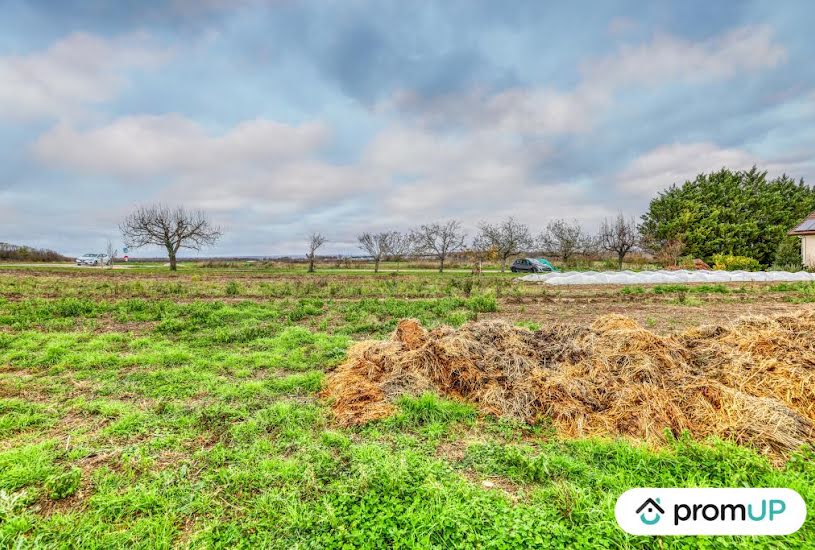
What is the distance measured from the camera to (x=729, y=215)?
34.1 metres

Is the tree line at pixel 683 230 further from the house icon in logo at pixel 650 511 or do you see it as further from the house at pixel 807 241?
the house icon in logo at pixel 650 511

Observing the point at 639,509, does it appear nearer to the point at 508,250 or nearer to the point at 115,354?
the point at 115,354

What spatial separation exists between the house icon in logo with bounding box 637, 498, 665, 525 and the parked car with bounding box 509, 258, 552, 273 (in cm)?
3109

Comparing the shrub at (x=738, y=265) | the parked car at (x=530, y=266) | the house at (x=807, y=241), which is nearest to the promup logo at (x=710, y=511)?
the parked car at (x=530, y=266)

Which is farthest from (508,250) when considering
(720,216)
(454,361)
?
(454,361)

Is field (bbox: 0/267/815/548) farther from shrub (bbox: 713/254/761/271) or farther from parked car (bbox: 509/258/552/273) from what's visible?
shrub (bbox: 713/254/761/271)

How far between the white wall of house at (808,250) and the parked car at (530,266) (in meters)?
18.3

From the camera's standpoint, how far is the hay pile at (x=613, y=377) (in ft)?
11.6

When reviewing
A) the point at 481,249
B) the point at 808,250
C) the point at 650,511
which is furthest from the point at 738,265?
the point at 650,511

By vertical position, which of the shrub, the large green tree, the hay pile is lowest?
the hay pile

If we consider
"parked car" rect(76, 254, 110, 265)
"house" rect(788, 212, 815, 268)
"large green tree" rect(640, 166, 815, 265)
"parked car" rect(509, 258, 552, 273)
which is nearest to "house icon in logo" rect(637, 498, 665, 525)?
"parked car" rect(509, 258, 552, 273)

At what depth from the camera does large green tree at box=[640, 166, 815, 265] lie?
1304 inches

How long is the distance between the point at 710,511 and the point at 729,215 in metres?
44.2

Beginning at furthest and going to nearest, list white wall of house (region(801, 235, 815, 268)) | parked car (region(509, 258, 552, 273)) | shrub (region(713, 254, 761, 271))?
parked car (region(509, 258, 552, 273)) → shrub (region(713, 254, 761, 271)) → white wall of house (region(801, 235, 815, 268))
